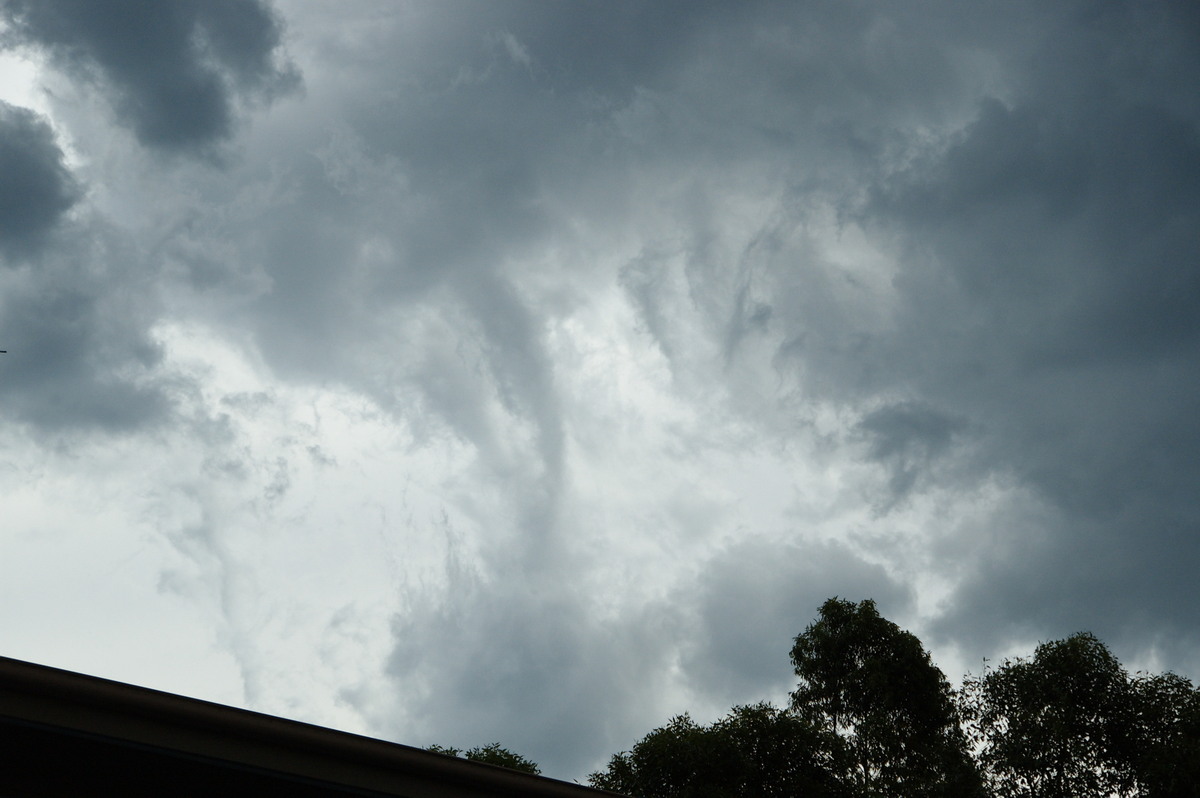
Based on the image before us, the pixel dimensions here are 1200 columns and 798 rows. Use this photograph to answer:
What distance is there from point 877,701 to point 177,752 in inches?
1365

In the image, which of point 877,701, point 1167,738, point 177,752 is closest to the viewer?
point 177,752

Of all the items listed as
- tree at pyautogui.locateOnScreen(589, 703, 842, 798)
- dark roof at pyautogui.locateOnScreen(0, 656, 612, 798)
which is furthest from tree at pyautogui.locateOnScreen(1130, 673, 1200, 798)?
dark roof at pyautogui.locateOnScreen(0, 656, 612, 798)

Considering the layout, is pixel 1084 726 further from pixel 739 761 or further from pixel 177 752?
pixel 177 752

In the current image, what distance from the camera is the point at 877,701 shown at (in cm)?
3566

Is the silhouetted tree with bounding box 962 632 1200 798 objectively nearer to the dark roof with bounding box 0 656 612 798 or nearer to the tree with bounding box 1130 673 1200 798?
the tree with bounding box 1130 673 1200 798

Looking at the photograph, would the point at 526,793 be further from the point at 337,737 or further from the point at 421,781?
the point at 337,737

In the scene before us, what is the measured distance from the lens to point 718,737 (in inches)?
1318

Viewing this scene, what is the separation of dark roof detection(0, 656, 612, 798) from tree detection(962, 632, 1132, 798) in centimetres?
3258

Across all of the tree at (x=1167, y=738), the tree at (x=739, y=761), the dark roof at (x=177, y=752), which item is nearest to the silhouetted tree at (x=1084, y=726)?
the tree at (x=1167, y=738)

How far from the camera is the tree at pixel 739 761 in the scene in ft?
107

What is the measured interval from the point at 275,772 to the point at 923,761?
33.2 metres

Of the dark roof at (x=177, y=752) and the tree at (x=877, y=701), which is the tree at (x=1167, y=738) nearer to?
the tree at (x=877, y=701)

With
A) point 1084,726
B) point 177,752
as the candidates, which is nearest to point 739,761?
point 1084,726

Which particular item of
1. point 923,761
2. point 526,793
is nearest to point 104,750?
point 526,793
